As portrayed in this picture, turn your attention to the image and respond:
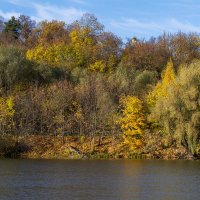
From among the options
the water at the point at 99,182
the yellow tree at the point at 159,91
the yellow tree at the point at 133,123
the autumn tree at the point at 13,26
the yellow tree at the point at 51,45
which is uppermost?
the autumn tree at the point at 13,26

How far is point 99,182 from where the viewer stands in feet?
119

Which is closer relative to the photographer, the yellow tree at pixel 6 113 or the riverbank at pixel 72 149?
the riverbank at pixel 72 149

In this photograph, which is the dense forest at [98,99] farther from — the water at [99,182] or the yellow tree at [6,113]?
the water at [99,182]

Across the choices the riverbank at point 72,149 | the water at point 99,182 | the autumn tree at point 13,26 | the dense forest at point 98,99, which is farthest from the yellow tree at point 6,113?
the autumn tree at point 13,26

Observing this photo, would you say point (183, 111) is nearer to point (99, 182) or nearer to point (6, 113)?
point (6, 113)

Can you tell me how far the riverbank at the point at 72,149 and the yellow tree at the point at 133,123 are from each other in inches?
49.1

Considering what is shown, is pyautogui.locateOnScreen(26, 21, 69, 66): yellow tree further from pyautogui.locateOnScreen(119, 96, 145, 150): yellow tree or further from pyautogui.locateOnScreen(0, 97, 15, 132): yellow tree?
pyautogui.locateOnScreen(119, 96, 145, 150): yellow tree

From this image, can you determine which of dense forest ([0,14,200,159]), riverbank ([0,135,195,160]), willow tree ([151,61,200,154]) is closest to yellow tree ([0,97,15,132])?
dense forest ([0,14,200,159])

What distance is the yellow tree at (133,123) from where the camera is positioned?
62.5 metres

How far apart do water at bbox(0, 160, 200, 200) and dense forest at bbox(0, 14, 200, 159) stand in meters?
9.16

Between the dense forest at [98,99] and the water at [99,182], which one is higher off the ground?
the dense forest at [98,99]

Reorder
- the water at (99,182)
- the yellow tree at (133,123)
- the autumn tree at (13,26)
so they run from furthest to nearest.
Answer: the autumn tree at (13,26)
the yellow tree at (133,123)
the water at (99,182)

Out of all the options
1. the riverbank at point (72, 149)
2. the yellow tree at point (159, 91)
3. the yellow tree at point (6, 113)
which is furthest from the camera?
the yellow tree at point (6, 113)

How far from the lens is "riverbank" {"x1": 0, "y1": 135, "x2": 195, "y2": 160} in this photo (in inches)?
2415
